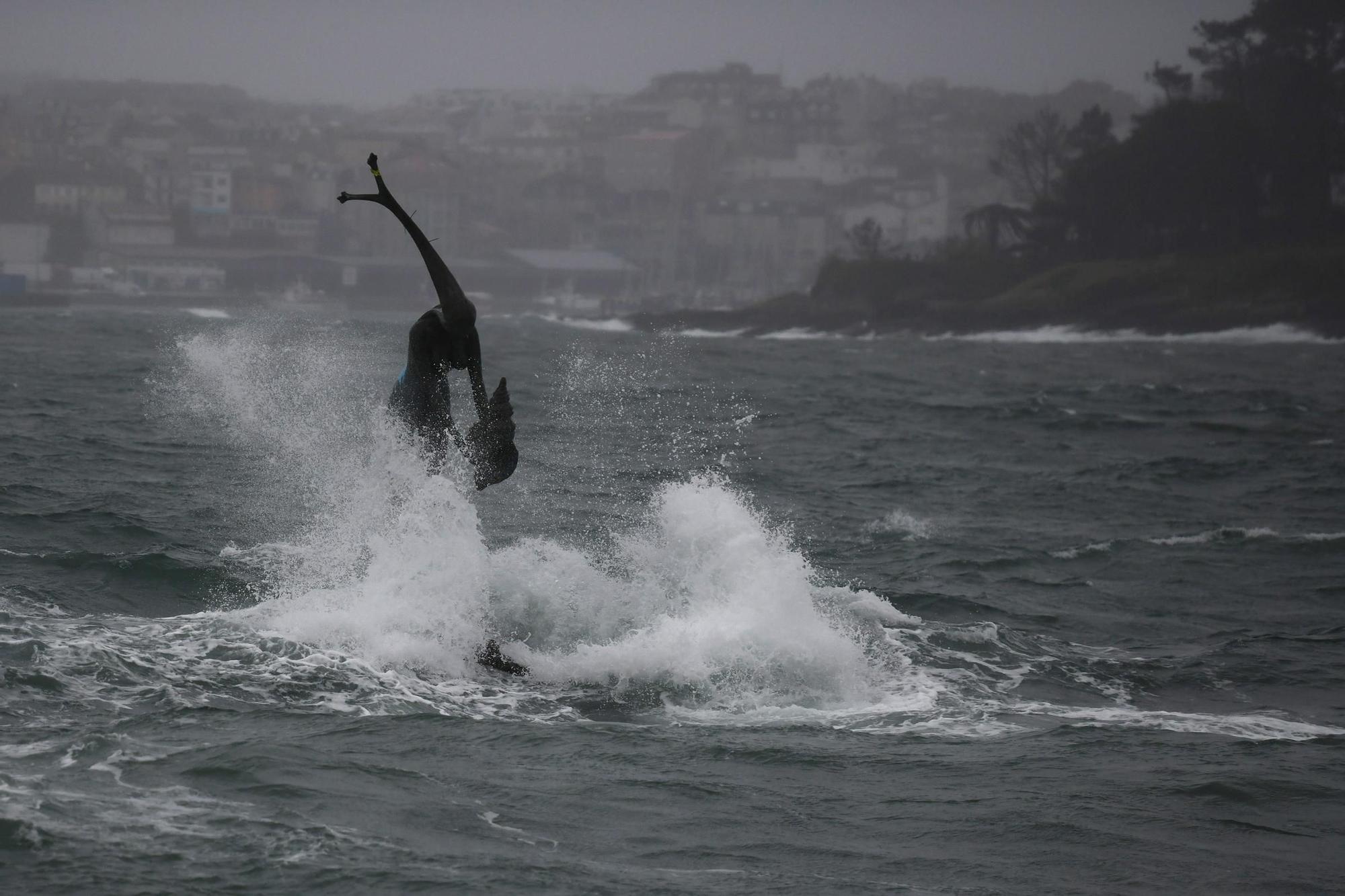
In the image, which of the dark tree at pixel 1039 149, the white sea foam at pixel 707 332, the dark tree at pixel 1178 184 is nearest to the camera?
the white sea foam at pixel 707 332

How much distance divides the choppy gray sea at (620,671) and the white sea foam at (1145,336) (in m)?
75.6

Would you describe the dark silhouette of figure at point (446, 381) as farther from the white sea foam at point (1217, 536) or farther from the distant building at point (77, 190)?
the distant building at point (77, 190)

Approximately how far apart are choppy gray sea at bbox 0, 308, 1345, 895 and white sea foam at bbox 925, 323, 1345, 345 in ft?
248

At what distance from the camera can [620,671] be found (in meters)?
12.1

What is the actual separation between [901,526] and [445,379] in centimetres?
1024

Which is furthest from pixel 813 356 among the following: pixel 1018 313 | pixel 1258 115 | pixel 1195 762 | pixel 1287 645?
pixel 1258 115

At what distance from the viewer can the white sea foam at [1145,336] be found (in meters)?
95.6

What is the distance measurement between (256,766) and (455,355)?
311 cm

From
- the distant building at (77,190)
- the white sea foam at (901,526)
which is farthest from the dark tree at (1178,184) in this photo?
the white sea foam at (901,526)

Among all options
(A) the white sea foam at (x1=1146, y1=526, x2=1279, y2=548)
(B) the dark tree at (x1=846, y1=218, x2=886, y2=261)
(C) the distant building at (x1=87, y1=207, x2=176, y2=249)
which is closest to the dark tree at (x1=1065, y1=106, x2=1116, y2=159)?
(B) the dark tree at (x1=846, y1=218, x2=886, y2=261)

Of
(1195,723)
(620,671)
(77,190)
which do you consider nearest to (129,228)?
(77,190)

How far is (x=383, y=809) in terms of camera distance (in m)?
9.04

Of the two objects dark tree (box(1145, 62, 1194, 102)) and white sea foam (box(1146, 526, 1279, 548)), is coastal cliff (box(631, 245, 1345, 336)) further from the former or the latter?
white sea foam (box(1146, 526, 1279, 548))

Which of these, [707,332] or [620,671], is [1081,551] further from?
[707,332]
